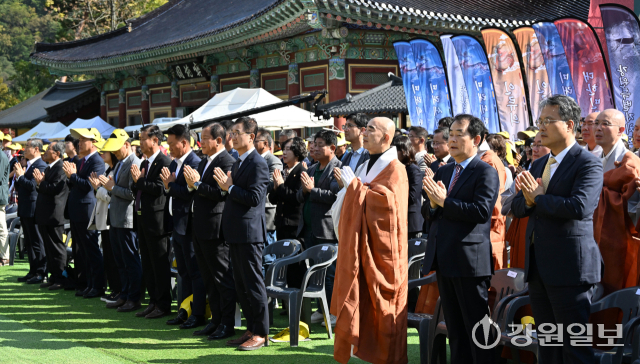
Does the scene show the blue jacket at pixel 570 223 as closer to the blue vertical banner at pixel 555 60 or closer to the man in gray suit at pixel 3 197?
the blue vertical banner at pixel 555 60

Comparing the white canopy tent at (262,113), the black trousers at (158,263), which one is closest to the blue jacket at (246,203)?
the black trousers at (158,263)

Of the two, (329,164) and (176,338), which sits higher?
(329,164)

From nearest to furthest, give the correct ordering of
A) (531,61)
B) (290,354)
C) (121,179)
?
(290,354), (121,179), (531,61)

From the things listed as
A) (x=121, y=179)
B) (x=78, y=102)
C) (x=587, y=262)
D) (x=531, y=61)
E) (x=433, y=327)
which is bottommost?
(x=433, y=327)

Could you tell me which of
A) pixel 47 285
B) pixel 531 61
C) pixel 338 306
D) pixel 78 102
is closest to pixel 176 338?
pixel 338 306

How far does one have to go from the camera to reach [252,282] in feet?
18.5

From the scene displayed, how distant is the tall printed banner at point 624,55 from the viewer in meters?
8.48

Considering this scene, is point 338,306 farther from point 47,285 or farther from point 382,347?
point 47,285

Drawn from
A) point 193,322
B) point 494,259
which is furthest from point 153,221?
point 494,259

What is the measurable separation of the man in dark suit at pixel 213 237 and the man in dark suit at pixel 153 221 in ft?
2.75

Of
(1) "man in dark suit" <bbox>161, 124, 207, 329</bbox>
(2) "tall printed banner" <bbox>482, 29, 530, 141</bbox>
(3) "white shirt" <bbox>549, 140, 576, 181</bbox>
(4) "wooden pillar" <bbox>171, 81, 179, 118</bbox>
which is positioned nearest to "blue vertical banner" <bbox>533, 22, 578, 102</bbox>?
(2) "tall printed banner" <bbox>482, 29, 530, 141</bbox>

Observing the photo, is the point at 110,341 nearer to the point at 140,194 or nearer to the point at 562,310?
the point at 140,194

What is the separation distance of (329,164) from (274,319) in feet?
5.86

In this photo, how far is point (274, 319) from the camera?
6965mm
